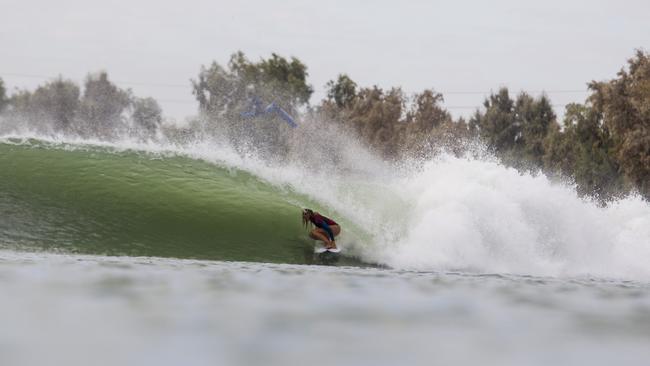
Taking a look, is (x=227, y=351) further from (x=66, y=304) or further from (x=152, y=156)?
(x=152, y=156)

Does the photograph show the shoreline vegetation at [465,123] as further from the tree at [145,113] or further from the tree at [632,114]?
the tree at [145,113]

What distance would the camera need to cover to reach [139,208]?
60.5 ft

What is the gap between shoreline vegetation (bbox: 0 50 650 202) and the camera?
144 feet

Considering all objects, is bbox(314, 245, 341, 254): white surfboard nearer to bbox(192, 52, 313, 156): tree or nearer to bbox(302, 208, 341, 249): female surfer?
bbox(302, 208, 341, 249): female surfer

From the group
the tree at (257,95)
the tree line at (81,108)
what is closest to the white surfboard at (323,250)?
the tree at (257,95)

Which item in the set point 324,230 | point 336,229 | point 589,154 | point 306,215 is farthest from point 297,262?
point 589,154

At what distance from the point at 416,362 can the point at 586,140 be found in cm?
5620

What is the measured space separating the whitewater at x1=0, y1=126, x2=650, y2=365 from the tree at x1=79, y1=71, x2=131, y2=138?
331ft

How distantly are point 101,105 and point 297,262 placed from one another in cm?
12304

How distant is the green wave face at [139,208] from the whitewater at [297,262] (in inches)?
2.4

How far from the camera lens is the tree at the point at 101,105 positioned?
126m

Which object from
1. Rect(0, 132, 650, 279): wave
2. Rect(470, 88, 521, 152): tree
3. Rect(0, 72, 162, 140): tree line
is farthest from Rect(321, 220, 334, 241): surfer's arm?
Rect(0, 72, 162, 140): tree line

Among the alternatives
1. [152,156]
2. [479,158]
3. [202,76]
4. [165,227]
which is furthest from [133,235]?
[202,76]

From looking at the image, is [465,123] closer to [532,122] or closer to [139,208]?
[532,122]
